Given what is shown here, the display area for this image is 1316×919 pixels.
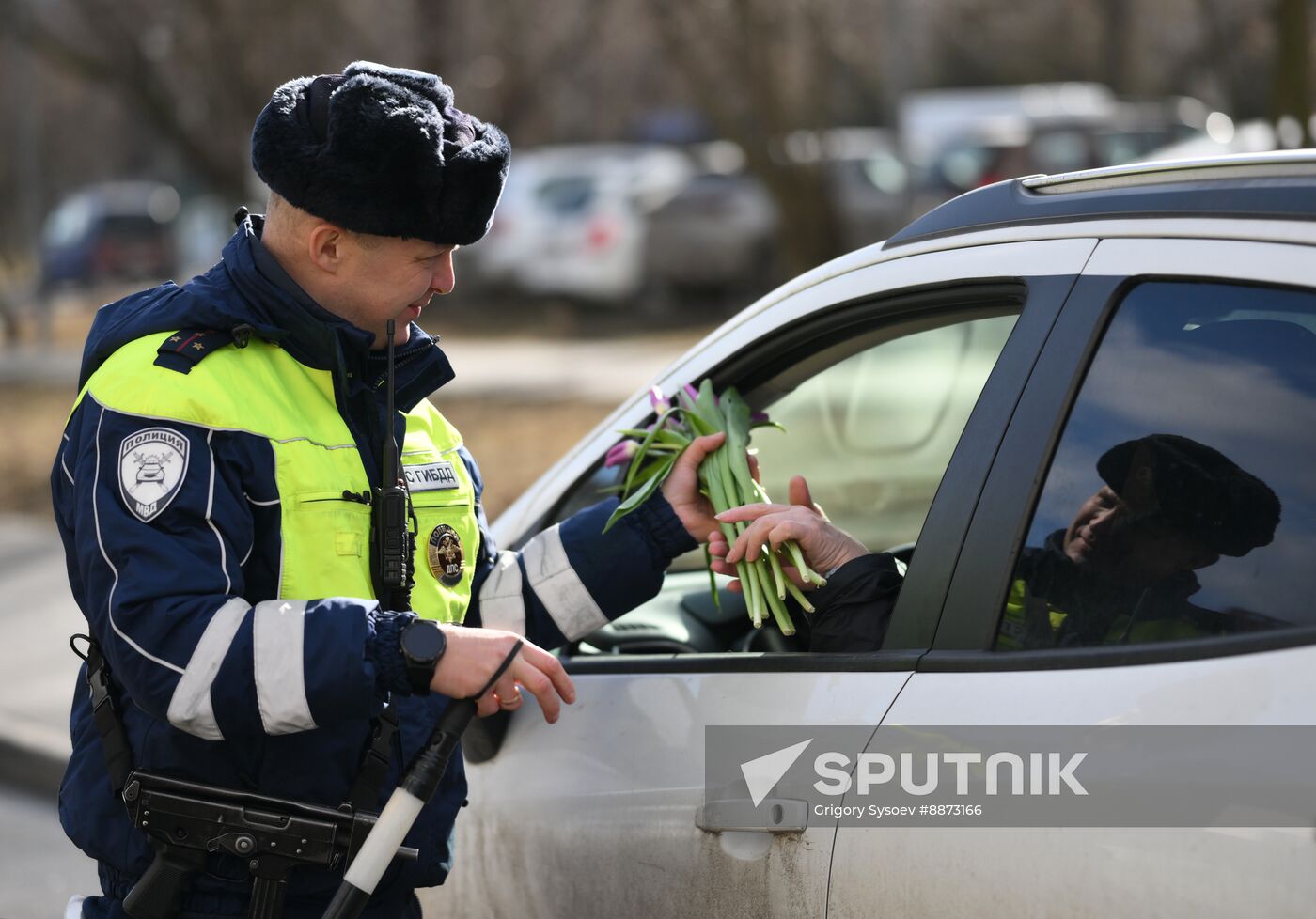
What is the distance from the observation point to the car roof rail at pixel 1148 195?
1.89 meters

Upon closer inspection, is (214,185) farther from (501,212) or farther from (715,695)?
(715,695)

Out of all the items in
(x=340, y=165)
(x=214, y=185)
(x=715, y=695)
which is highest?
(x=214, y=185)

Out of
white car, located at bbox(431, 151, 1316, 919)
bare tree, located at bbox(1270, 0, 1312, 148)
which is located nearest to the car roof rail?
white car, located at bbox(431, 151, 1316, 919)

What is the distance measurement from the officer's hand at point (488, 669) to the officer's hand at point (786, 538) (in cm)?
45

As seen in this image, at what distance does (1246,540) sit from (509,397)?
35.0 feet

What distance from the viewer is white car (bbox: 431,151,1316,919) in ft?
5.98

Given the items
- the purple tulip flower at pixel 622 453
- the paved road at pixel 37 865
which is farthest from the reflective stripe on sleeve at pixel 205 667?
the paved road at pixel 37 865

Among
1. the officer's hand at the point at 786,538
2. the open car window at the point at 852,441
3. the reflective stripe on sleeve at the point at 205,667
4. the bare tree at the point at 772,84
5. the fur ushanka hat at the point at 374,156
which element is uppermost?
the bare tree at the point at 772,84

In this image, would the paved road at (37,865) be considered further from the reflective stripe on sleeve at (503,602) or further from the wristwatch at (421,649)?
the wristwatch at (421,649)

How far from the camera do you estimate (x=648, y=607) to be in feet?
10.3

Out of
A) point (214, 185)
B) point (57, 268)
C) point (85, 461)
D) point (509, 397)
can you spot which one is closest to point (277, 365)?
point (85, 461)

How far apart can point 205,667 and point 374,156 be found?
715 mm

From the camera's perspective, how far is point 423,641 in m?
2.01

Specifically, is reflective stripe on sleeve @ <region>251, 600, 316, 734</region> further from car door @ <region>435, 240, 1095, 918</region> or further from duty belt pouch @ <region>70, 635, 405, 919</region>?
car door @ <region>435, 240, 1095, 918</region>
